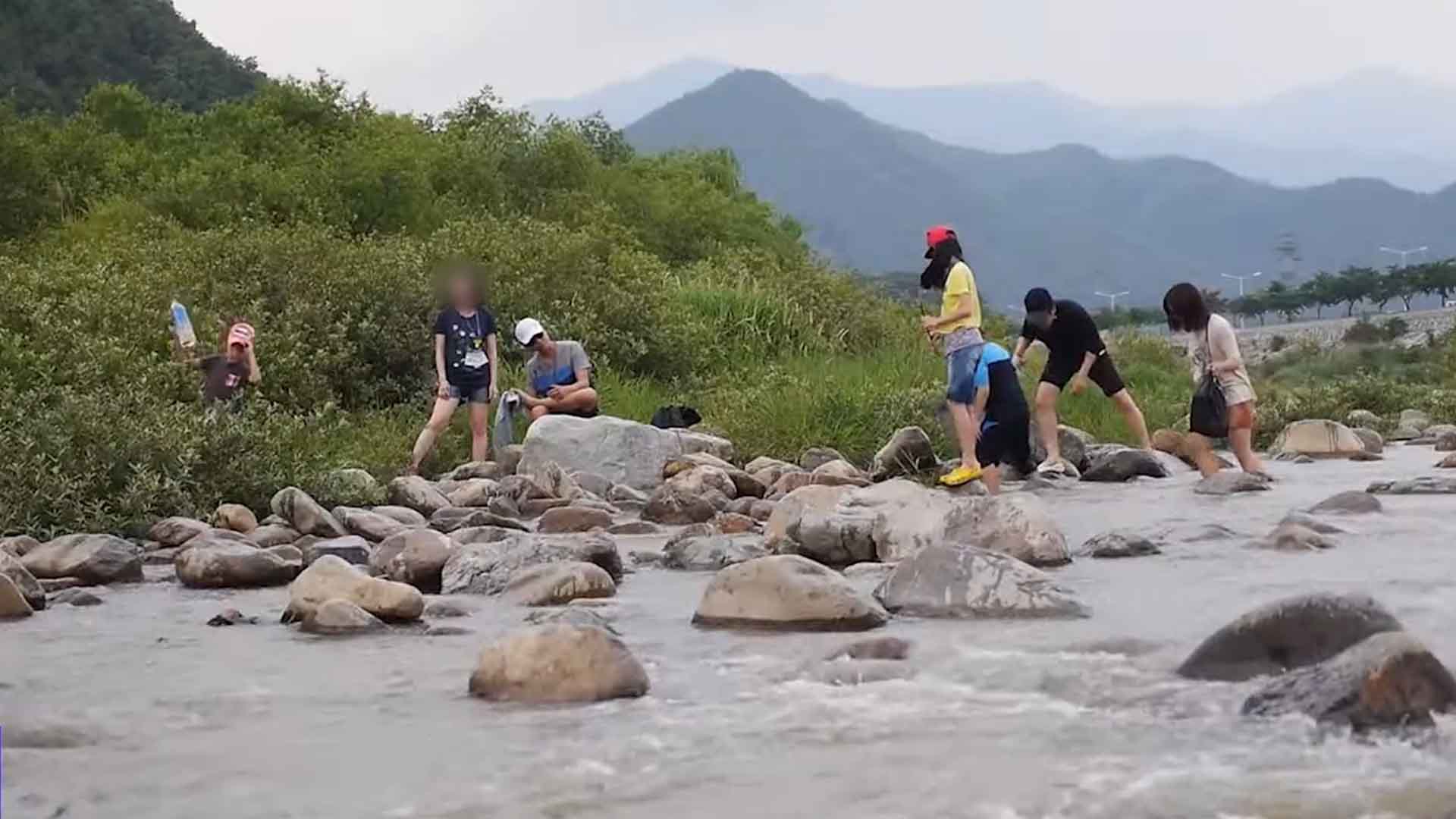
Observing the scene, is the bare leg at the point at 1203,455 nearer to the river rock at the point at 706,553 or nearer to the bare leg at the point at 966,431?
the bare leg at the point at 966,431

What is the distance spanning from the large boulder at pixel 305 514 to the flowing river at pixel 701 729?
8.34ft

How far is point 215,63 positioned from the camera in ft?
205

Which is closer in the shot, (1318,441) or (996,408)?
(996,408)

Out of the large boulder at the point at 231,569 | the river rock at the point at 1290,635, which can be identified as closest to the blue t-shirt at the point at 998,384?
the large boulder at the point at 231,569

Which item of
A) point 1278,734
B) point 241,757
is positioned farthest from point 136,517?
point 1278,734

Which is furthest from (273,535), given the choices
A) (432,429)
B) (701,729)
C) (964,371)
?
(701,729)

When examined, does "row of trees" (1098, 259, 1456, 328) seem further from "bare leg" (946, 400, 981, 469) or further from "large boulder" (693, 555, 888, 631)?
"large boulder" (693, 555, 888, 631)

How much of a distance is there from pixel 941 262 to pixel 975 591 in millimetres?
4711

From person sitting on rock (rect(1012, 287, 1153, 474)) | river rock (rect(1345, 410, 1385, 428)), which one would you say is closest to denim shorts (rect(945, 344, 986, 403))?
person sitting on rock (rect(1012, 287, 1153, 474))

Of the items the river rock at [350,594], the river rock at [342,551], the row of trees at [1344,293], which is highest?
the river rock at [350,594]

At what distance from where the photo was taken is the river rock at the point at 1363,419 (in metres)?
19.2

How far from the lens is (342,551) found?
861 cm

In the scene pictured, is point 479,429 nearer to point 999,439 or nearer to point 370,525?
point 370,525

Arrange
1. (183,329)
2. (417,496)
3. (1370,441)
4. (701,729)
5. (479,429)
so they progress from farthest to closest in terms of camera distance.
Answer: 1. (1370,441)
2. (183,329)
3. (479,429)
4. (417,496)
5. (701,729)
